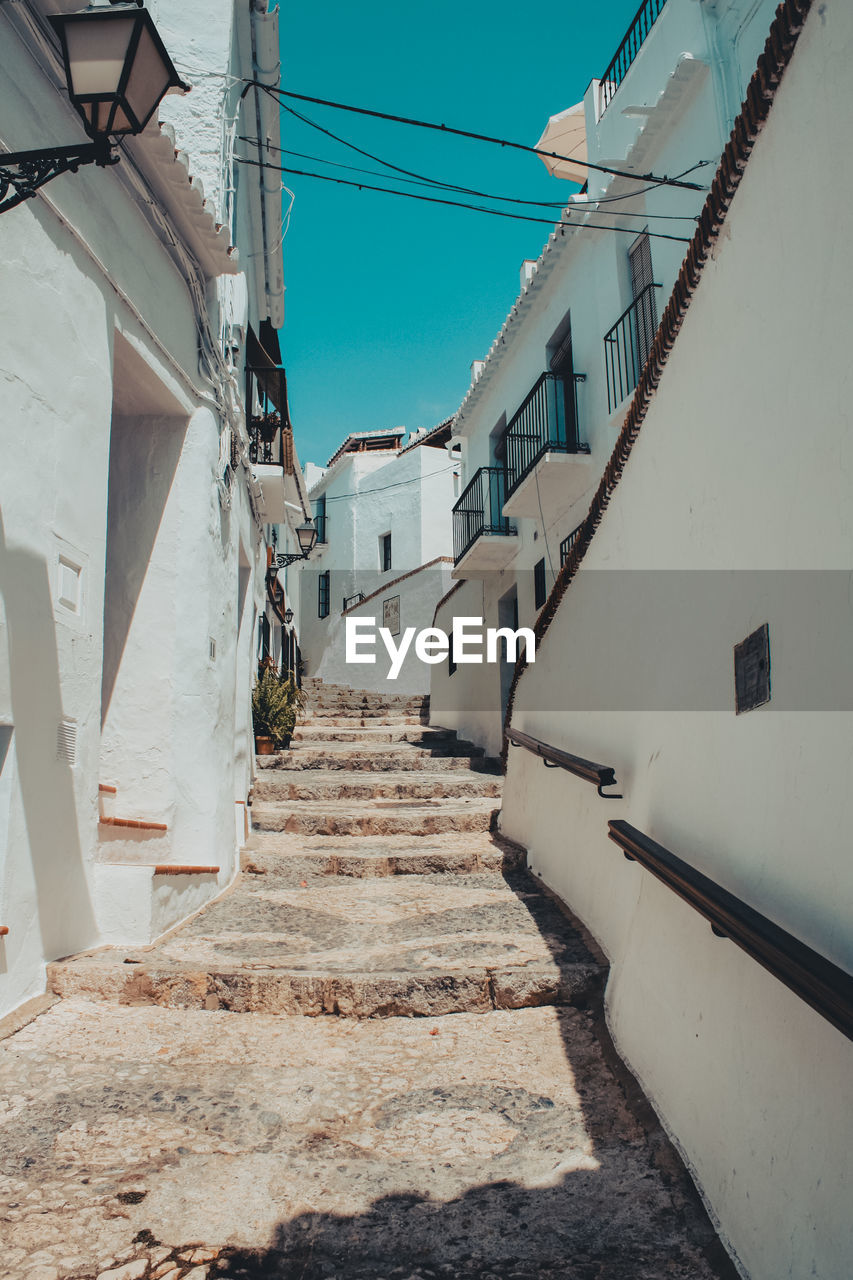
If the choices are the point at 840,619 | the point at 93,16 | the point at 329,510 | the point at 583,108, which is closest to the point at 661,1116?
the point at 840,619

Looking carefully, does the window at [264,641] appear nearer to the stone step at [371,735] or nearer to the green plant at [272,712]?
the stone step at [371,735]

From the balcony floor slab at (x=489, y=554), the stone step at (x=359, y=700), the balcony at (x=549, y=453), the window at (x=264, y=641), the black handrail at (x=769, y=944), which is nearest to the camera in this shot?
the black handrail at (x=769, y=944)

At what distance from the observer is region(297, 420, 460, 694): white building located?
20.6 meters

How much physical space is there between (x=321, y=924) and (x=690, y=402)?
10.3 feet

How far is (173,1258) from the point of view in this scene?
78.8 inches

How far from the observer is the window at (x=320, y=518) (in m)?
27.4

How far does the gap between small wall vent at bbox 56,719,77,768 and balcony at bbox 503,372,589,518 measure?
704 centimetres

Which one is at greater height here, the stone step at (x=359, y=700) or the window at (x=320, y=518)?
the window at (x=320, y=518)

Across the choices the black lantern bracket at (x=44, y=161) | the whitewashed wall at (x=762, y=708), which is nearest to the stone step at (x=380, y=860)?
the whitewashed wall at (x=762, y=708)

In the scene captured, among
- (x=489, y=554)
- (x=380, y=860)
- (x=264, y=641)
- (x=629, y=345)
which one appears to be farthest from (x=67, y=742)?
(x=264, y=641)

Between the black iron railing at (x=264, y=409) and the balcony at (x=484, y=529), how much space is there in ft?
11.4

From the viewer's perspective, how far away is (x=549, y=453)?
977cm

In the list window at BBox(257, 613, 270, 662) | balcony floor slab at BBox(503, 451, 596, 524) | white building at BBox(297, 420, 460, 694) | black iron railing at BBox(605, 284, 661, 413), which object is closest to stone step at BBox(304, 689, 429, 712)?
window at BBox(257, 613, 270, 662)

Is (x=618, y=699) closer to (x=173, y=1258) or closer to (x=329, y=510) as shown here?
(x=173, y=1258)
